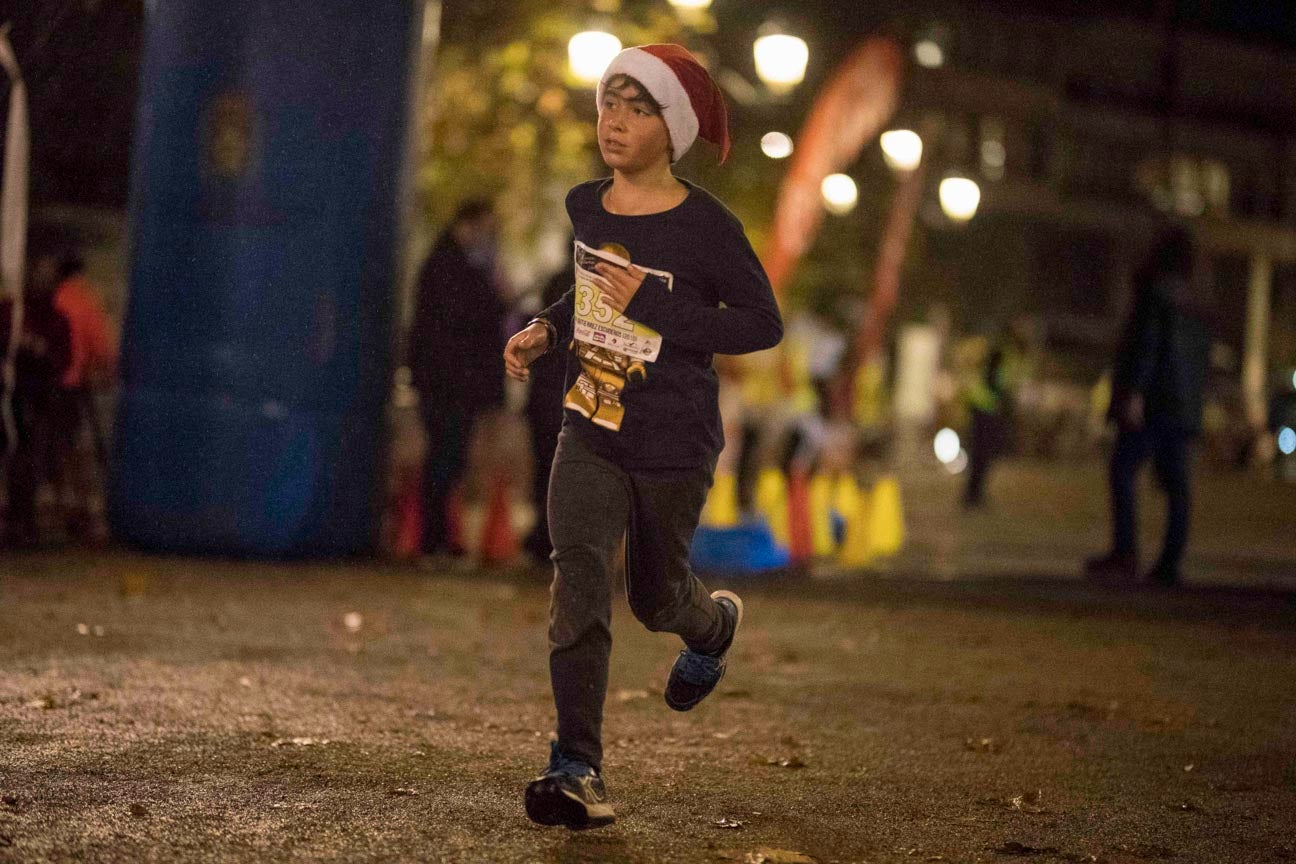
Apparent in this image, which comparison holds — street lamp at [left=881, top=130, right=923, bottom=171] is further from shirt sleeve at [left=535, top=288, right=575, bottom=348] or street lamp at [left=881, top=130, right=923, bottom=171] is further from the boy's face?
the boy's face

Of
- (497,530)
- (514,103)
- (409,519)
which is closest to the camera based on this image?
(497,530)

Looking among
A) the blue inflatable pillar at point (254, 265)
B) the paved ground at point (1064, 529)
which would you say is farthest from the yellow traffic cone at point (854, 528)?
the blue inflatable pillar at point (254, 265)

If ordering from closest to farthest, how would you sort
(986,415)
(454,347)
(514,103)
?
(454,347), (986,415), (514,103)

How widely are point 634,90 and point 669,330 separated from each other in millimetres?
602

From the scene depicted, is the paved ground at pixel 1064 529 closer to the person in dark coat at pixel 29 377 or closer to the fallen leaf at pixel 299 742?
the person in dark coat at pixel 29 377

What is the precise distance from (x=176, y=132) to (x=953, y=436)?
71.2ft

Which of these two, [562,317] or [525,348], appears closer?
[525,348]

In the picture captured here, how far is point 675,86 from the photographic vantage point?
15.6ft

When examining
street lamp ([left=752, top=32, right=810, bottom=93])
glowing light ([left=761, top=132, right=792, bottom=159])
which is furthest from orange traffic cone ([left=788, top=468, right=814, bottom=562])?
glowing light ([left=761, top=132, right=792, bottom=159])

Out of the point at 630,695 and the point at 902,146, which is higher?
the point at 902,146

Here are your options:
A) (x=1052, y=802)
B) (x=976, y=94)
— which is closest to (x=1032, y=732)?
(x=1052, y=802)

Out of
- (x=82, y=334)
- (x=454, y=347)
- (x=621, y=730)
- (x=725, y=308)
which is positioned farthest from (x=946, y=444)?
(x=725, y=308)

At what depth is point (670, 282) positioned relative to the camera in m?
4.70

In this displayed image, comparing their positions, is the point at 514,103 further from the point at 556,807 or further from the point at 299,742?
the point at 556,807
